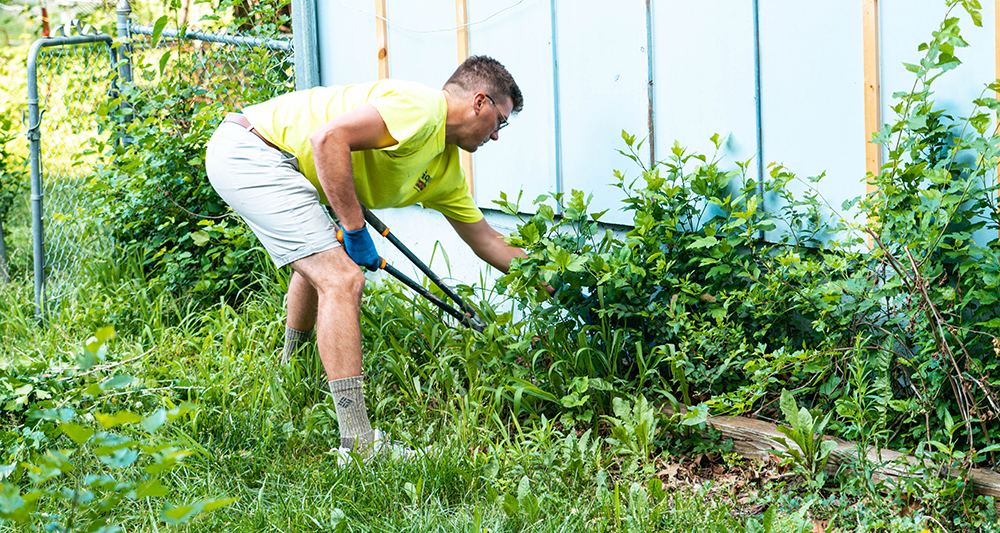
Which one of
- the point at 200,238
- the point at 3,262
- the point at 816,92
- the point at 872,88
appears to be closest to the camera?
the point at 872,88

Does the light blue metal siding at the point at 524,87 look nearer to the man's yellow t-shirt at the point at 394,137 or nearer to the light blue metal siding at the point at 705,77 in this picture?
the man's yellow t-shirt at the point at 394,137

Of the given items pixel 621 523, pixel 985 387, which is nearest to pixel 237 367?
pixel 621 523

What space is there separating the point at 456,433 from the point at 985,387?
Answer: 5.07 ft

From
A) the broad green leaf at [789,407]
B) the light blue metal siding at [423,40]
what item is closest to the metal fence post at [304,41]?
the light blue metal siding at [423,40]

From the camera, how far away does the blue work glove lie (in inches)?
119

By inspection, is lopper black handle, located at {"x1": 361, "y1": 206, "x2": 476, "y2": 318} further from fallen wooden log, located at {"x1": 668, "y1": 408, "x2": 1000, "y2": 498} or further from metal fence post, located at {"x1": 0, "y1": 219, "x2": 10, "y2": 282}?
metal fence post, located at {"x1": 0, "y1": 219, "x2": 10, "y2": 282}

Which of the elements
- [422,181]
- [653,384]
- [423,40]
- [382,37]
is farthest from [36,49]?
[653,384]

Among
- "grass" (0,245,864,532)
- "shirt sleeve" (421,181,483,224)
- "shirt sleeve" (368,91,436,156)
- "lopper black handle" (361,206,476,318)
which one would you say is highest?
"shirt sleeve" (368,91,436,156)

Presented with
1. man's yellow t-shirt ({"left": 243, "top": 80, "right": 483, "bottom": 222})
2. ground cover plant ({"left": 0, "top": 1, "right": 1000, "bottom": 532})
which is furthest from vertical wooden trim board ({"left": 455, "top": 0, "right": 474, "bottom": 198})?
ground cover plant ({"left": 0, "top": 1, "right": 1000, "bottom": 532})

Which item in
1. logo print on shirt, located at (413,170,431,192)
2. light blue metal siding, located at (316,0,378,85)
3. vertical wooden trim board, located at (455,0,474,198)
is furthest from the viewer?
light blue metal siding, located at (316,0,378,85)

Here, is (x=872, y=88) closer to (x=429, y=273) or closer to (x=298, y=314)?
(x=429, y=273)

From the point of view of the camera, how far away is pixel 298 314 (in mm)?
3527

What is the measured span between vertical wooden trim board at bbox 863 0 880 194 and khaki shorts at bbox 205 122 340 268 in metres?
1.74

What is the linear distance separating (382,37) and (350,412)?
92.6 inches
